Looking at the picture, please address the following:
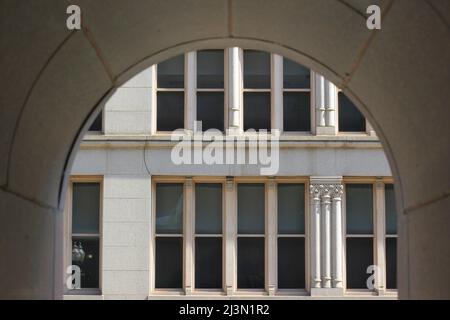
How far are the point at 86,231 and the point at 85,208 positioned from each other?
0.54m

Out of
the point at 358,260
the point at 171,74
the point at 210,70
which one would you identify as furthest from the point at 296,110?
the point at 358,260

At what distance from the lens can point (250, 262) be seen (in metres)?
22.9

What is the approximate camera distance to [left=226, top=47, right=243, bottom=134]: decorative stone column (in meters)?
22.9

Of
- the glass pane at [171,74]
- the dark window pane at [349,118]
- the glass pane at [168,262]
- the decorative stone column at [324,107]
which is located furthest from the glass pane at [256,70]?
the glass pane at [168,262]

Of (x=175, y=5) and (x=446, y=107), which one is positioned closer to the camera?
(x=446, y=107)

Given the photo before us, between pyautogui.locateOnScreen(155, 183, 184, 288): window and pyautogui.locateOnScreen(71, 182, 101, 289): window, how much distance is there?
4.67 ft

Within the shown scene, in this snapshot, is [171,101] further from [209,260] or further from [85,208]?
[209,260]

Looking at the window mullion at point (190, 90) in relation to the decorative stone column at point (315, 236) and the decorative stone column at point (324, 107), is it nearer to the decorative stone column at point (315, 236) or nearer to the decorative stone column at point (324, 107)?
the decorative stone column at point (324, 107)

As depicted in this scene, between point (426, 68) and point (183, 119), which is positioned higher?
point (183, 119)

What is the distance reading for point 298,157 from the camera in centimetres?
2283

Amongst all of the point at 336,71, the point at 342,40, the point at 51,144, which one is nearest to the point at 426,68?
the point at 342,40

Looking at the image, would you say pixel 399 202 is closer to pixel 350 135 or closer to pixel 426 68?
pixel 426 68
